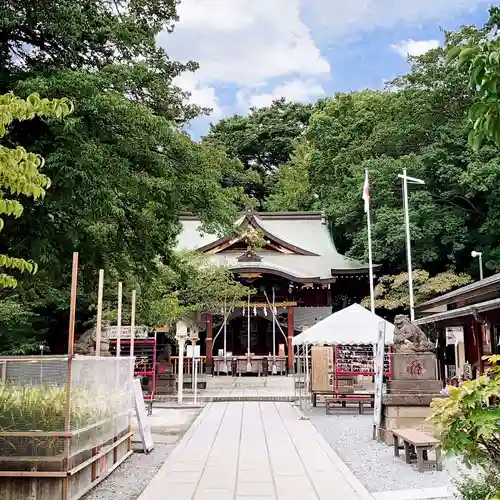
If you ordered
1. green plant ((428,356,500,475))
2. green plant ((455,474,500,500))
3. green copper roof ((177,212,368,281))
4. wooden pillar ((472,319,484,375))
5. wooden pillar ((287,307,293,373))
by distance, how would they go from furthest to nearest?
green copper roof ((177,212,368,281))
wooden pillar ((287,307,293,373))
wooden pillar ((472,319,484,375))
green plant ((455,474,500,500))
green plant ((428,356,500,475))

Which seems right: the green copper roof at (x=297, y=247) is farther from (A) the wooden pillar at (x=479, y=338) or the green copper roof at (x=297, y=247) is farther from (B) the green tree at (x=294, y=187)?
(A) the wooden pillar at (x=479, y=338)

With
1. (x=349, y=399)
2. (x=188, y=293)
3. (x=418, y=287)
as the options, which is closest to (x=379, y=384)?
(x=349, y=399)

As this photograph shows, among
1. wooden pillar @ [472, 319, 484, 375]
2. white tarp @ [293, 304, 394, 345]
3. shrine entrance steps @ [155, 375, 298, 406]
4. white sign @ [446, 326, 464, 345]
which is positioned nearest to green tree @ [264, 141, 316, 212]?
shrine entrance steps @ [155, 375, 298, 406]

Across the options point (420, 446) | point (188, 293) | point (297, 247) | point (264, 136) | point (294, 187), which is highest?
point (264, 136)

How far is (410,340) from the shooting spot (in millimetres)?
8945

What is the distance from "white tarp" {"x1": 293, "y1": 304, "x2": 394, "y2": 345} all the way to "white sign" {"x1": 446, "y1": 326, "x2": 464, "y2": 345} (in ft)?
17.9

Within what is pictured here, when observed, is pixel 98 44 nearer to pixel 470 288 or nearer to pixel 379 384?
pixel 379 384

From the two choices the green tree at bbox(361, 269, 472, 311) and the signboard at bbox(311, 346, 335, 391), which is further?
the green tree at bbox(361, 269, 472, 311)

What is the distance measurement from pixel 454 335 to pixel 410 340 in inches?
401

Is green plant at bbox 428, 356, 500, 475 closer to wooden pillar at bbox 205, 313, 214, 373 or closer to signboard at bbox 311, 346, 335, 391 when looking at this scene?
signboard at bbox 311, 346, 335, 391

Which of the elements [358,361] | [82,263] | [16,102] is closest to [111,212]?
[82,263]

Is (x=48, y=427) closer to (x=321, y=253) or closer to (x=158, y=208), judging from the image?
(x=158, y=208)

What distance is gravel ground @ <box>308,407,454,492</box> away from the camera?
6.30m

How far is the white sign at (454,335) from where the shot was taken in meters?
17.0
